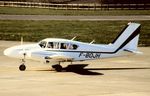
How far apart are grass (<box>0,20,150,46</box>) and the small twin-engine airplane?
543 inches

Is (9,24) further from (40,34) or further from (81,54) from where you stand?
(81,54)

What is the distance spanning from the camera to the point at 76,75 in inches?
979

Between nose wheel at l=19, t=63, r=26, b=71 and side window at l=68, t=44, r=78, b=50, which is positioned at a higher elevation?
side window at l=68, t=44, r=78, b=50

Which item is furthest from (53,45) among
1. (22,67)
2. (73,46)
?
(22,67)

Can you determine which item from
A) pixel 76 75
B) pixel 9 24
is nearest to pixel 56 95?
pixel 76 75

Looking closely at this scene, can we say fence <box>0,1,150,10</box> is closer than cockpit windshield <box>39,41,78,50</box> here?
No

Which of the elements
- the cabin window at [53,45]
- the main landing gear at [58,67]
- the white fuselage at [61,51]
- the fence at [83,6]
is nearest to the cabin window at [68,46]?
the white fuselage at [61,51]

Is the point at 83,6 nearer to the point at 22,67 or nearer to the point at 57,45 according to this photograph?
the point at 57,45

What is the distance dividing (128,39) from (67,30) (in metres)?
24.8

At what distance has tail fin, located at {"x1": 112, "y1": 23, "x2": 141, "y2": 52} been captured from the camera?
27.3m

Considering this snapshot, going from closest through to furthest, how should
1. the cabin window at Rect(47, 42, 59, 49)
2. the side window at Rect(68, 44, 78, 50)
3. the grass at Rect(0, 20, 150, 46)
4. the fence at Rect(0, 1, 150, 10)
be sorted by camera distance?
the cabin window at Rect(47, 42, 59, 49) → the side window at Rect(68, 44, 78, 50) → the grass at Rect(0, 20, 150, 46) → the fence at Rect(0, 1, 150, 10)

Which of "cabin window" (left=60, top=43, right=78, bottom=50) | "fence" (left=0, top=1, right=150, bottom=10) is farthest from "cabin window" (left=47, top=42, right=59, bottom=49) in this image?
"fence" (left=0, top=1, right=150, bottom=10)

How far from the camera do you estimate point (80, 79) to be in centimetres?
2350

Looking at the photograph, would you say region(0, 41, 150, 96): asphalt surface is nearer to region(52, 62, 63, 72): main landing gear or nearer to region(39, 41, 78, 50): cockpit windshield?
region(52, 62, 63, 72): main landing gear
